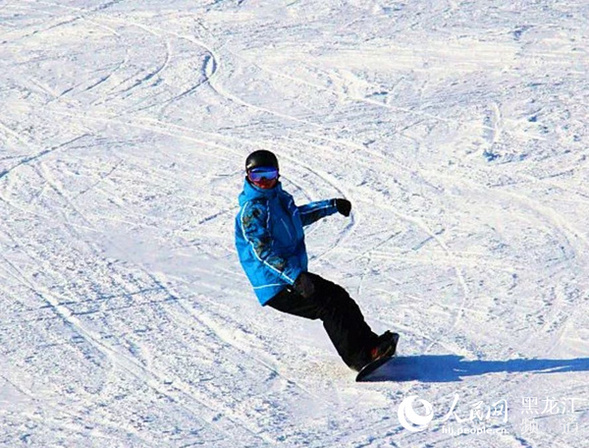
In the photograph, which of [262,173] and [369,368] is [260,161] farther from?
[369,368]

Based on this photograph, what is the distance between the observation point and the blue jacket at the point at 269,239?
6898 mm

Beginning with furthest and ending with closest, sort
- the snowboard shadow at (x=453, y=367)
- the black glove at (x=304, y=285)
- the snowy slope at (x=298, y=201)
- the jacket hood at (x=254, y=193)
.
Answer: the snowboard shadow at (x=453, y=367) < the jacket hood at (x=254, y=193) < the snowy slope at (x=298, y=201) < the black glove at (x=304, y=285)

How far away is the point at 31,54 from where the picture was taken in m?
15.3

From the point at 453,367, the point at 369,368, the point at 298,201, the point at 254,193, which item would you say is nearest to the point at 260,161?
the point at 254,193

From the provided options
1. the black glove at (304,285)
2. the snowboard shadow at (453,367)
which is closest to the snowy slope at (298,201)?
the snowboard shadow at (453,367)

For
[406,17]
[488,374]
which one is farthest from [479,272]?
[406,17]

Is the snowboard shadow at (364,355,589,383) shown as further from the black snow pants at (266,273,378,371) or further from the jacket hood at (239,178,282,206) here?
the jacket hood at (239,178,282,206)

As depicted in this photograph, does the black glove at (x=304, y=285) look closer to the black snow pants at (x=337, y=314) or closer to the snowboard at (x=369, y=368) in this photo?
the black snow pants at (x=337, y=314)

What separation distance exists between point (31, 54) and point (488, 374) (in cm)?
956

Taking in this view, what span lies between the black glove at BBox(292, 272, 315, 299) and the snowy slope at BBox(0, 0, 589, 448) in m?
0.61

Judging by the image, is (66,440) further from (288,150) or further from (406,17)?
(406,17)

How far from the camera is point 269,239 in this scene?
694 centimetres

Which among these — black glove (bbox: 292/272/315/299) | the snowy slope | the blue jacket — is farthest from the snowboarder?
the snowy slope

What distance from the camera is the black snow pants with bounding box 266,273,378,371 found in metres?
7.07
